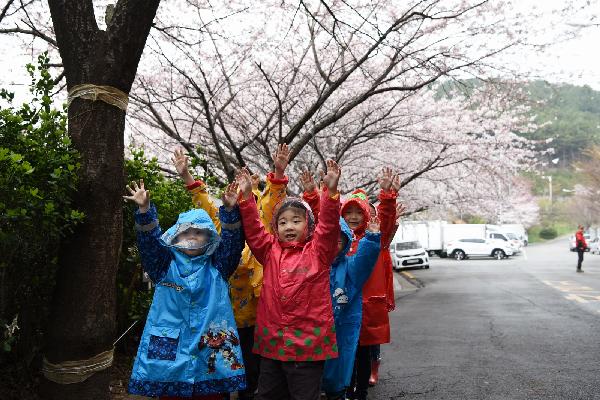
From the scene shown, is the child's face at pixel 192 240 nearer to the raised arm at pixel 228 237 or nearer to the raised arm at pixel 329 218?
the raised arm at pixel 228 237

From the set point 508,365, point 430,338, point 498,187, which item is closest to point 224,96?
point 430,338

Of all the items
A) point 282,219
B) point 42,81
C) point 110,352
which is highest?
point 42,81

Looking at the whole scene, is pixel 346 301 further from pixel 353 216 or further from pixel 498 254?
pixel 498 254

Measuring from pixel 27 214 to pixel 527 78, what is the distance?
9984 mm

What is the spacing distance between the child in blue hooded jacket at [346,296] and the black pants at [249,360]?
667mm

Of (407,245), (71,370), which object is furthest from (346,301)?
(407,245)

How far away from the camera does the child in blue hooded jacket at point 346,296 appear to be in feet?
11.3

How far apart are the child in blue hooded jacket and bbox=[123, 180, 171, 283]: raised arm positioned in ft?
3.63

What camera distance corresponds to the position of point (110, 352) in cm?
331

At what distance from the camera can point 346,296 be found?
3.57 metres

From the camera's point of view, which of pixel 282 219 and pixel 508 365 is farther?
pixel 508 365

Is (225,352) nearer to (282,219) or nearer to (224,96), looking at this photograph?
(282,219)

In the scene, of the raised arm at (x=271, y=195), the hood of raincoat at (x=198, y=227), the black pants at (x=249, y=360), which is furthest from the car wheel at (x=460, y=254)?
the hood of raincoat at (x=198, y=227)

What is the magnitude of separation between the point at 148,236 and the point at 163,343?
1.93ft
